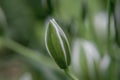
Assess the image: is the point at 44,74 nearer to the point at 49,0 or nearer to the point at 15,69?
the point at 49,0

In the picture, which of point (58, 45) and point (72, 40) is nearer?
point (58, 45)

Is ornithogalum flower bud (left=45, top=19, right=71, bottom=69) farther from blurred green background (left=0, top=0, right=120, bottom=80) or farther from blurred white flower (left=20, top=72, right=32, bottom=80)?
Result: blurred white flower (left=20, top=72, right=32, bottom=80)

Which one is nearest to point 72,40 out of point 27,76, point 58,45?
point 27,76

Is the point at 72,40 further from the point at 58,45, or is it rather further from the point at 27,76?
the point at 58,45

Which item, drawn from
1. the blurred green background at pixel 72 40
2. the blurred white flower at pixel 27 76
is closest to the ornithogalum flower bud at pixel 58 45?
the blurred green background at pixel 72 40

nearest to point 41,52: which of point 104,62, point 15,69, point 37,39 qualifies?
point 37,39

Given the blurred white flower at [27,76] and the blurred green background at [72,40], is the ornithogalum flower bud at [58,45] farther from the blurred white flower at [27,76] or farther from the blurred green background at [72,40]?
the blurred white flower at [27,76]
